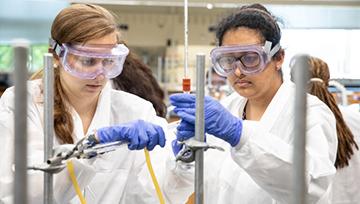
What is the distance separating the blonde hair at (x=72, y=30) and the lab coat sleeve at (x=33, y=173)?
0.10 m

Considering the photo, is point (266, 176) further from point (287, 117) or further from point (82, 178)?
point (82, 178)

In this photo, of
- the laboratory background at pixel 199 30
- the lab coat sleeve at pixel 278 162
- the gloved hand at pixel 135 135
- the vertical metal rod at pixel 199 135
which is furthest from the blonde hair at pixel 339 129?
the vertical metal rod at pixel 199 135

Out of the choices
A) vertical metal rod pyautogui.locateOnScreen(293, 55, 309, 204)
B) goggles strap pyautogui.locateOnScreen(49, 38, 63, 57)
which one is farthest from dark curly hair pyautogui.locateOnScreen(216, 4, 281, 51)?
vertical metal rod pyautogui.locateOnScreen(293, 55, 309, 204)

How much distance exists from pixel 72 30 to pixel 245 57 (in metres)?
0.50

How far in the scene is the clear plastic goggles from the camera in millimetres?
1357

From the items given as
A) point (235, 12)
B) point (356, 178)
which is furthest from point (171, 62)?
point (235, 12)

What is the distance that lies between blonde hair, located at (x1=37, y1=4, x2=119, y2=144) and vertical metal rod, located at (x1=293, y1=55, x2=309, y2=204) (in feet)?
2.89

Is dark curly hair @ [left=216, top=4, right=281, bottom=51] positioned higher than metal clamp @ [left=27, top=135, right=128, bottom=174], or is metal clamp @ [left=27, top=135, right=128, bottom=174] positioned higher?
dark curly hair @ [left=216, top=4, right=281, bottom=51]

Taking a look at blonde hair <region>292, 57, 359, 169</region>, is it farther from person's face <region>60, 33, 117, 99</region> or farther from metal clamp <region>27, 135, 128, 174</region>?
metal clamp <region>27, 135, 128, 174</region>

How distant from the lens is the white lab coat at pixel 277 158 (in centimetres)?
124

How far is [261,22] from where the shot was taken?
146cm

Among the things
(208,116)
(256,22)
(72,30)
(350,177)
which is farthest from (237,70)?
(350,177)

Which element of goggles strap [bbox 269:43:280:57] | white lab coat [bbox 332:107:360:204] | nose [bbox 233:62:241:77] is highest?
goggles strap [bbox 269:43:280:57]

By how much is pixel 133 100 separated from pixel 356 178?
1.10 m
